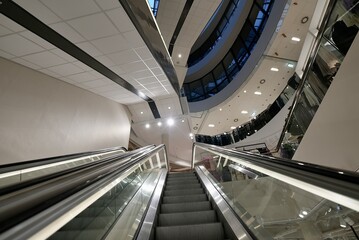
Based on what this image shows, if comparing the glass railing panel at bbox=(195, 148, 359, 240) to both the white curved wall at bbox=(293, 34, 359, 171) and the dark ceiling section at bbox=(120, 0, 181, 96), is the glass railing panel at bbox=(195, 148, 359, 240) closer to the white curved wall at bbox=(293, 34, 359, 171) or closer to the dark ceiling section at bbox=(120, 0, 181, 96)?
the white curved wall at bbox=(293, 34, 359, 171)

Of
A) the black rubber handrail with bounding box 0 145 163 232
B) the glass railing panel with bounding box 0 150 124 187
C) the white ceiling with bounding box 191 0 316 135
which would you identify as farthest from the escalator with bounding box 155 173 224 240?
the white ceiling with bounding box 191 0 316 135

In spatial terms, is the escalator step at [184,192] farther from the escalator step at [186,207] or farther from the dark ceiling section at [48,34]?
the dark ceiling section at [48,34]

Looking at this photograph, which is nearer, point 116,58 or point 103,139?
point 116,58

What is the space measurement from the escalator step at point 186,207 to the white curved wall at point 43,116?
9.88ft

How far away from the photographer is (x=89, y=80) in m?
5.83

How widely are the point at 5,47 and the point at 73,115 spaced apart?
7.60 feet

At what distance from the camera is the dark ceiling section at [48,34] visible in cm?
315

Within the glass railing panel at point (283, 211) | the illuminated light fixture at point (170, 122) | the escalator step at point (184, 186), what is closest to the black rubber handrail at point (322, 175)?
the glass railing panel at point (283, 211)

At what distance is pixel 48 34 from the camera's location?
3.82 m

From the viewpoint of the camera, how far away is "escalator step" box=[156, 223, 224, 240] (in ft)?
7.43

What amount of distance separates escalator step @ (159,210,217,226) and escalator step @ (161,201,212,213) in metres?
0.32

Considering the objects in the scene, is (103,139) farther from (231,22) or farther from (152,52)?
(231,22)

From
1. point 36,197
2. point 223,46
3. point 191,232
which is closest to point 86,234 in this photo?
point 36,197

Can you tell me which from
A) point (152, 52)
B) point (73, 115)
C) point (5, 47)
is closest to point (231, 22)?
point (152, 52)
